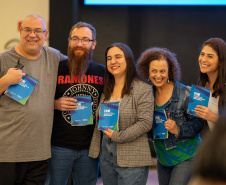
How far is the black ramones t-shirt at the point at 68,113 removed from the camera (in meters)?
2.62

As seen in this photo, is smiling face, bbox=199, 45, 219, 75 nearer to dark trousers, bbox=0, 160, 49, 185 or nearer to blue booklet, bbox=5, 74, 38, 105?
blue booklet, bbox=5, 74, 38, 105

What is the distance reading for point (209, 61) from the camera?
2.44m

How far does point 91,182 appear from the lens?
2742mm

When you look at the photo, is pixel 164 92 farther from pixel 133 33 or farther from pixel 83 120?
pixel 133 33

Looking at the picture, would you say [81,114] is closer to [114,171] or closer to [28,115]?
[28,115]

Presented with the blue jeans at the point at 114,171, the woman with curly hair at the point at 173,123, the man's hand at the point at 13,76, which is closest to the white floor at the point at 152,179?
the woman with curly hair at the point at 173,123

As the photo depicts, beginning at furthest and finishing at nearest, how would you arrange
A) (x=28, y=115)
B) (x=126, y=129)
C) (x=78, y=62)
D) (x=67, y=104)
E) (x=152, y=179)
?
(x=152, y=179) < (x=78, y=62) < (x=67, y=104) < (x=28, y=115) < (x=126, y=129)

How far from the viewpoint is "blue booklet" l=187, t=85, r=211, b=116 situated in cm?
238

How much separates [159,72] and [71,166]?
3.73ft

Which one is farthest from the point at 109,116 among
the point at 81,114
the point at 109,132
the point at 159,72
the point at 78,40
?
the point at 78,40

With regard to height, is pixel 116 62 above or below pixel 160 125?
above

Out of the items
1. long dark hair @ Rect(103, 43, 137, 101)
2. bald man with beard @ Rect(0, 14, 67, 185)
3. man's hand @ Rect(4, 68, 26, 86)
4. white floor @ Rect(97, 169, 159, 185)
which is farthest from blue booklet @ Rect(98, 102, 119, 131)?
white floor @ Rect(97, 169, 159, 185)

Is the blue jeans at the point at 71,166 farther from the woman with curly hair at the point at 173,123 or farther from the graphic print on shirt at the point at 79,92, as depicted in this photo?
the woman with curly hair at the point at 173,123

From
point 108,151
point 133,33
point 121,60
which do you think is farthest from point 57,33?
point 108,151
